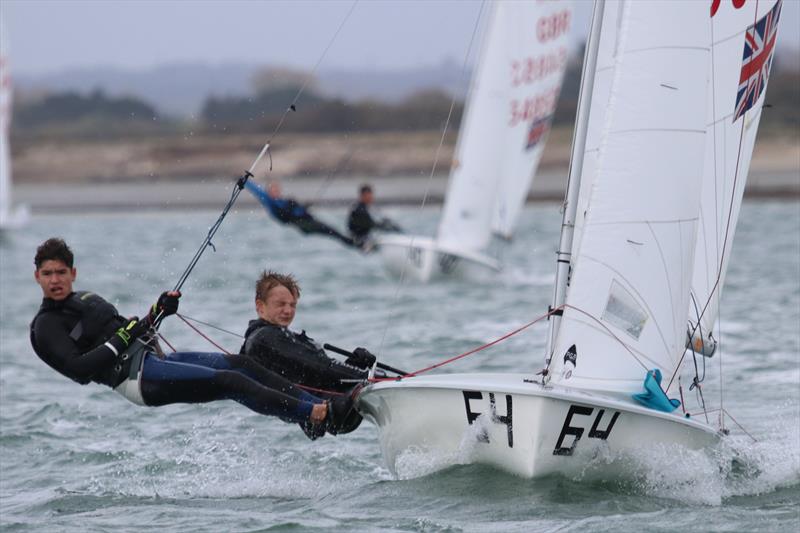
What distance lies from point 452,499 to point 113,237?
1971cm

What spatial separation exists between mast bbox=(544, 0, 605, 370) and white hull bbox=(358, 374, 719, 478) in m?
0.36

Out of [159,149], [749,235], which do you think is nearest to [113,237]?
[749,235]

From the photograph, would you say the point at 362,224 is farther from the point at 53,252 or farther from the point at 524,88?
the point at 53,252

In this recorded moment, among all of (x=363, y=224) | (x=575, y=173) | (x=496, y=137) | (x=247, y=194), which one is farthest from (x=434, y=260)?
(x=247, y=194)

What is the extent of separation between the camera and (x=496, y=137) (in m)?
14.2

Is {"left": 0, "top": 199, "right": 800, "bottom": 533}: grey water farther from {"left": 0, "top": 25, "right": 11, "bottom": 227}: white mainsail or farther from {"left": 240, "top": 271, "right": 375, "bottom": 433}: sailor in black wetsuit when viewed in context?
{"left": 0, "top": 25, "right": 11, "bottom": 227}: white mainsail

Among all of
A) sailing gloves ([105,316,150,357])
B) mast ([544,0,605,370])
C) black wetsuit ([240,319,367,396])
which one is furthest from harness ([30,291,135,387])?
mast ([544,0,605,370])

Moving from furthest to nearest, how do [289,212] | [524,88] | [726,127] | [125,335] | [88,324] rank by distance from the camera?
[524,88] < [289,212] < [726,127] < [88,324] < [125,335]

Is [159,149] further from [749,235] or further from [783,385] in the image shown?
[783,385]

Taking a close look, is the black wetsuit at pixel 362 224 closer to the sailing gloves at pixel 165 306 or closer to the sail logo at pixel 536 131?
the sail logo at pixel 536 131

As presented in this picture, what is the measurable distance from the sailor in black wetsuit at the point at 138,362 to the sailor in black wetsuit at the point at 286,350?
12cm

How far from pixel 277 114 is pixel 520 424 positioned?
139 ft

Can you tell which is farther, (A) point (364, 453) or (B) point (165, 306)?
(A) point (364, 453)

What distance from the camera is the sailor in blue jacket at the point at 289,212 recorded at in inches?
473
